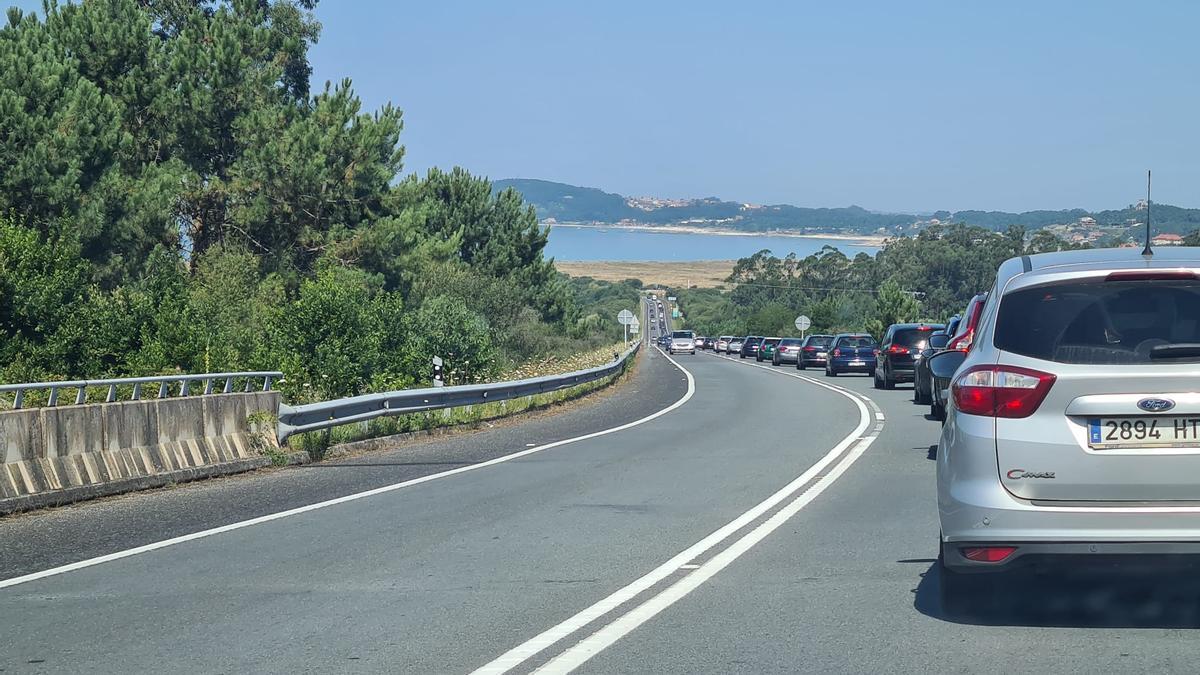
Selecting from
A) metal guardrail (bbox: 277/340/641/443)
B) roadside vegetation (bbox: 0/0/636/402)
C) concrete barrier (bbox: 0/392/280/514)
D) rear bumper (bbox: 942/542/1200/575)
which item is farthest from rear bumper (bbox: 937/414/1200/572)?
roadside vegetation (bbox: 0/0/636/402)

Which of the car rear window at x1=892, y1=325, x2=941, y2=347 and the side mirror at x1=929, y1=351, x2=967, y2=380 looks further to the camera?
the car rear window at x1=892, y1=325, x2=941, y2=347

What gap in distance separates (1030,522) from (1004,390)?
62cm

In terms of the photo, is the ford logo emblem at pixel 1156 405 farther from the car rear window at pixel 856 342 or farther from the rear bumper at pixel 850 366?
the car rear window at pixel 856 342

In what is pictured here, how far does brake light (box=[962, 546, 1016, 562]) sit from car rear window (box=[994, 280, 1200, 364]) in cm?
93

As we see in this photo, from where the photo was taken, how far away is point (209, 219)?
46.4m

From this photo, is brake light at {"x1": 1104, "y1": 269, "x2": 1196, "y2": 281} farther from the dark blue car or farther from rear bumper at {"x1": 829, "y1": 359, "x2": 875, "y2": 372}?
rear bumper at {"x1": 829, "y1": 359, "x2": 875, "y2": 372}

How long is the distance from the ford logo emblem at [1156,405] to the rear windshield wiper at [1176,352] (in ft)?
0.75

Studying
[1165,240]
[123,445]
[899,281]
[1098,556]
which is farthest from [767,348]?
[899,281]

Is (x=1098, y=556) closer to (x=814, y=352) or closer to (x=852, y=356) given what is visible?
(x=852, y=356)

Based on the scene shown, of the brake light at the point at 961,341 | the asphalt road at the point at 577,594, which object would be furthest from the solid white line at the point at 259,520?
the brake light at the point at 961,341

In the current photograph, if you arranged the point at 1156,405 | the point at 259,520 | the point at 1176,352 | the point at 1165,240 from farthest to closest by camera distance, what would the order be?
the point at 1165,240 → the point at 259,520 → the point at 1176,352 → the point at 1156,405

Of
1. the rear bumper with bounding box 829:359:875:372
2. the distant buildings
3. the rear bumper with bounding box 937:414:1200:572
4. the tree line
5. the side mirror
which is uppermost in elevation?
the distant buildings

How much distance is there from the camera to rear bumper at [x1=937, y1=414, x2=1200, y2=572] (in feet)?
21.3

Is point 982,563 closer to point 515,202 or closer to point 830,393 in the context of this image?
point 830,393
